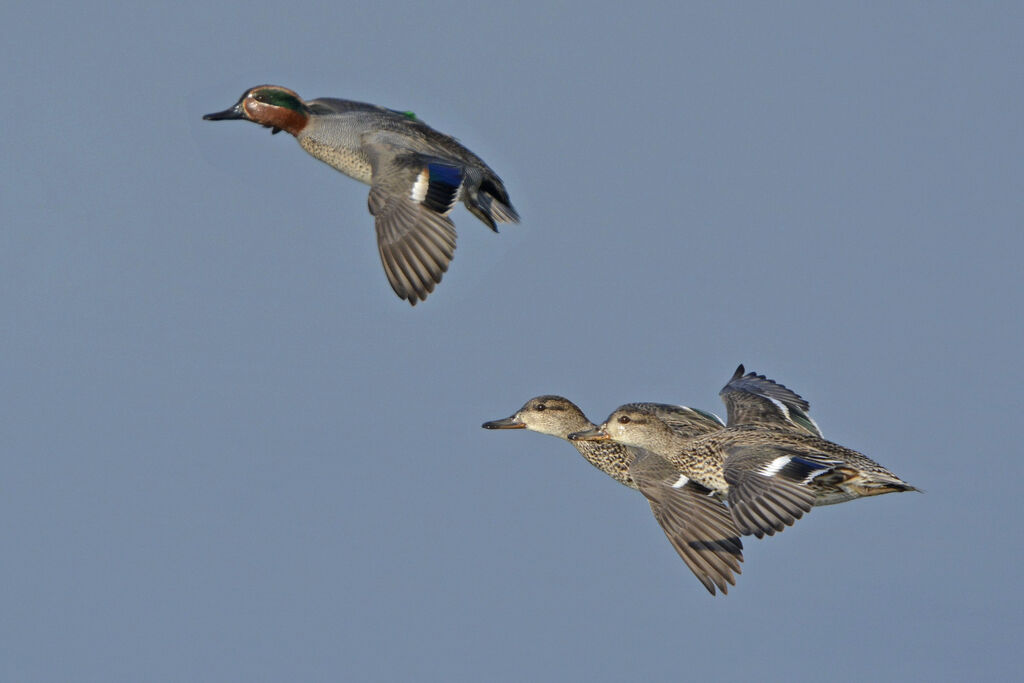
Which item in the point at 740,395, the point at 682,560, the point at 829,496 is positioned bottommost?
the point at 682,560

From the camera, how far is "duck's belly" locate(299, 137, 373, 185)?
12055mm

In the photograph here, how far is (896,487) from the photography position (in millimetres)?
11984

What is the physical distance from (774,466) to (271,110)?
3.82 m

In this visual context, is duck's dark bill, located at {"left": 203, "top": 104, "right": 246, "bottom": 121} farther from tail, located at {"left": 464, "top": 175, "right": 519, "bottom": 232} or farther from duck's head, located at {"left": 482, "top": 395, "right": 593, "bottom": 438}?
duck's head, located at {"left": 482, "top": 395, "right": 593, "bottom": 438}

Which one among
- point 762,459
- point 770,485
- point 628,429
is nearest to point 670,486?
point 762,459

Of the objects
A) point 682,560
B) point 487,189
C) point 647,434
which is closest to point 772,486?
point 682,560

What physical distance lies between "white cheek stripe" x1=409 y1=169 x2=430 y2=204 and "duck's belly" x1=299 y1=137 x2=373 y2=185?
0.54 m

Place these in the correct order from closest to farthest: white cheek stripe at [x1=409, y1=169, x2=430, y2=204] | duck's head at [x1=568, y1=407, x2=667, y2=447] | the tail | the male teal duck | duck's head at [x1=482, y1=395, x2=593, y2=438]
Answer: white cheek stripe at [x1=409, y1=169, x2=430, y2=204] → the male teal duck → the tail → duck's head at [x1=568, y1=407, x2=667, y2=447] → duck's head at [x1=482, y1=395, x2=593, y2=438]

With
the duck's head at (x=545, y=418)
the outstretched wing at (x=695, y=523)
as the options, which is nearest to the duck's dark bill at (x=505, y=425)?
the duck's head at (x=545, y=418)

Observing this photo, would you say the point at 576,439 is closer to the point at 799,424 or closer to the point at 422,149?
the point at 799,424

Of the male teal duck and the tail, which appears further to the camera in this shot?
Result: the tail

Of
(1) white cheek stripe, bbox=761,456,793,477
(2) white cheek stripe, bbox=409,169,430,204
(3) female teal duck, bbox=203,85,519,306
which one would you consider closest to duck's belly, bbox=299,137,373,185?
(3) female teal duck, bbox=203,85,519,306

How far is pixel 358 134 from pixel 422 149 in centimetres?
44

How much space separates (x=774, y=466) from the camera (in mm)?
11688
